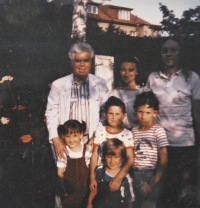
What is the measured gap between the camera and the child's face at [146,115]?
2.40 m

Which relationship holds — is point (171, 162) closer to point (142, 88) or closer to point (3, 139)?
point (142, 88)

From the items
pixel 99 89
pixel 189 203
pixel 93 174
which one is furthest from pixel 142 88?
pixel 189 203

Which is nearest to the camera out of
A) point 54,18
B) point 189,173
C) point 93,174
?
point 93,174

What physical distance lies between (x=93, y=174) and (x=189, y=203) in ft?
2.66

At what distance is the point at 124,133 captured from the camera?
244cm

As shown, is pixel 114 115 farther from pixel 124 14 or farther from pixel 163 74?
pixel 124 14

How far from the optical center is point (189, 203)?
8.87ft

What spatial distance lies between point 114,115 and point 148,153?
1.12 ft

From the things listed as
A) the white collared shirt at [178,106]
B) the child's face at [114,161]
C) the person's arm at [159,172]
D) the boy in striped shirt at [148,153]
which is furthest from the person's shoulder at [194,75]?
the child's face at [114,161]

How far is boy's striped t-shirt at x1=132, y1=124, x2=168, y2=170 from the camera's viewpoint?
2383mm

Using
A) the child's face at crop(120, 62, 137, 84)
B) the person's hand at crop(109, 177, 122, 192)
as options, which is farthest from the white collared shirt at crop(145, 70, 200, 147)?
the person's hand at crop(109, 177, 122, 192)

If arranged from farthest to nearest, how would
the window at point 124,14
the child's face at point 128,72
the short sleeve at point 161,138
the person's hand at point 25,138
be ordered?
the person's hand at point 25,138 → the window at point 124,14 → the child's face at point 128,72 → the short sleeve at point 161,138

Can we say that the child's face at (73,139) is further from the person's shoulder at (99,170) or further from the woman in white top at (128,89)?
the woman in white top at (128,89)

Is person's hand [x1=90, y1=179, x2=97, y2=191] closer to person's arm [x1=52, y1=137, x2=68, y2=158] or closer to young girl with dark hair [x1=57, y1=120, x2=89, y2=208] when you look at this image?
young girl with dark hair [x1=57, y1=120, x2=89, y2=208]
